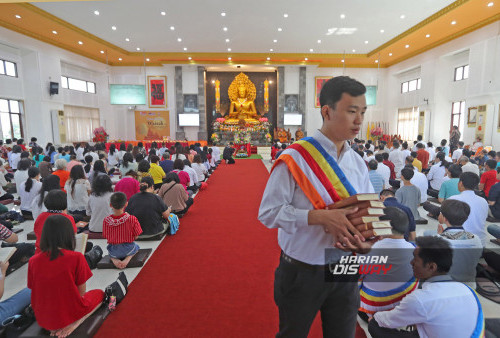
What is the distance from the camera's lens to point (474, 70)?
35.1 feet

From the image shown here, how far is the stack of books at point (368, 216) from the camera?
41.2 inches

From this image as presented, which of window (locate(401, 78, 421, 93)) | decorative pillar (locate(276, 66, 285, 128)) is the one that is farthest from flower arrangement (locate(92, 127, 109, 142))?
window (locate(401, 78, 421, 93))

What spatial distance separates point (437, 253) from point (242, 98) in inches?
693

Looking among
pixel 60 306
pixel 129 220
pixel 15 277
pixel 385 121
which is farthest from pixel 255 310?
pixel 385 121

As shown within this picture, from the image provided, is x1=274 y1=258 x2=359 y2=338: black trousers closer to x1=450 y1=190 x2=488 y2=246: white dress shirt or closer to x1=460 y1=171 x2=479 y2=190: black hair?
x1=450 y1=190 x2=488 y2=246: white dress shirt

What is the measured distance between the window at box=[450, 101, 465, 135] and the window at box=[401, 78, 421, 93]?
103 inches

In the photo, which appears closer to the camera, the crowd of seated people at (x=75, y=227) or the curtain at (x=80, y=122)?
the crowd of seated people at (x=75, y=227)

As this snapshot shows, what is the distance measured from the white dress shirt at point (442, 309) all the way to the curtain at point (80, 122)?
15.8m

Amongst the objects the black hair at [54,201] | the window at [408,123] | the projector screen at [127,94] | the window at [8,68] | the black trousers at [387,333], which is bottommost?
the black trousers at [387,333]

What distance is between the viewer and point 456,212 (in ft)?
7.60

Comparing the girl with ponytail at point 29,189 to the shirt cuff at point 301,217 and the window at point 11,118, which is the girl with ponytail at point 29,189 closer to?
the shirt cuff at point 301,217

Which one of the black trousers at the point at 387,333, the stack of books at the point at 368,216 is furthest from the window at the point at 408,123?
the stack of books at the point at 368,216

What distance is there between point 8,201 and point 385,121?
725 inches

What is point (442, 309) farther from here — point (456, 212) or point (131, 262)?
point (131, 262)
